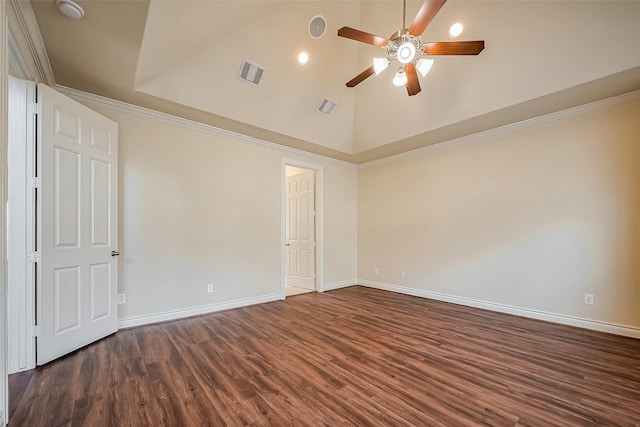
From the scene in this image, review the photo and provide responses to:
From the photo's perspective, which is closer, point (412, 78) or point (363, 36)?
point (363, 36)

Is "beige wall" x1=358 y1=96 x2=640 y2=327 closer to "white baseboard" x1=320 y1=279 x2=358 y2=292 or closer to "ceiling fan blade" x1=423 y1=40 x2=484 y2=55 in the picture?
"white baseboard" x1=320 y1=279 x2=358 y2=292

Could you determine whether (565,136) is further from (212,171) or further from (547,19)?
(212,171)

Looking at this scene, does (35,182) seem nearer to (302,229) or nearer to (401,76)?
(401,76)

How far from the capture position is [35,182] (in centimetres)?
230

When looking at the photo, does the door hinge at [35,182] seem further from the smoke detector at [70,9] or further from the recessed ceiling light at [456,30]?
the recessed ceiling light at [456,30]

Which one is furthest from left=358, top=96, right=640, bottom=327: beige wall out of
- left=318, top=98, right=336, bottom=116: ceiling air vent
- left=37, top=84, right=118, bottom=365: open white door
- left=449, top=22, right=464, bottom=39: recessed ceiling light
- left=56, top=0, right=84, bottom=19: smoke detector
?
left=56, top=0, right=84, bottom=19: smoke detector

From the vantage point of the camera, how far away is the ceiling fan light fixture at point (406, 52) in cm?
241

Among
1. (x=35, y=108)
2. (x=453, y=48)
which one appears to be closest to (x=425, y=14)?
(x=453, y=48)

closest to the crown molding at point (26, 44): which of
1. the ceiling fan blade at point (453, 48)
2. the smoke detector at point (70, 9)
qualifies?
the smoke detector at point (70, 9)

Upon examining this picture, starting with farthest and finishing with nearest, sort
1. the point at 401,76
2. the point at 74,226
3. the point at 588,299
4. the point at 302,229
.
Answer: the point at 302,229
the point at 588,299
the point at 401,76
the point at 74,226

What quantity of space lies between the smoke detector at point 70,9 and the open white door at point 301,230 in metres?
3.82

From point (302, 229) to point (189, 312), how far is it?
8.53 ft

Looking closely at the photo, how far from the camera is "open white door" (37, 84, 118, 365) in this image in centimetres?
234

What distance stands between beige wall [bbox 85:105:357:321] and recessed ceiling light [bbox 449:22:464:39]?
9.39 feet
